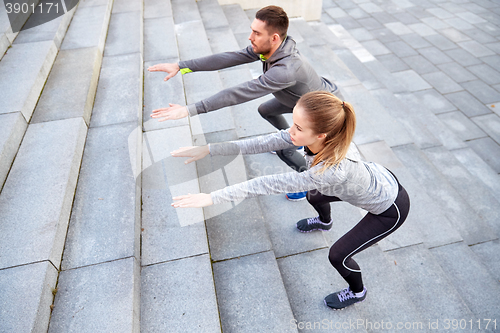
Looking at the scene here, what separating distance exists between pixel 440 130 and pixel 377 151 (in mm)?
Answer: 1792

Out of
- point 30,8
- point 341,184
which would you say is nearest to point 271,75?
point 341,184

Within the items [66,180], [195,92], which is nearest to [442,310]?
[66,180]

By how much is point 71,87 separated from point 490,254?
5.07 meters

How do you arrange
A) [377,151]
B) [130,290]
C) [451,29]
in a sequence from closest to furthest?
1. [130,290]
2. [377,151]
3. [451,29]

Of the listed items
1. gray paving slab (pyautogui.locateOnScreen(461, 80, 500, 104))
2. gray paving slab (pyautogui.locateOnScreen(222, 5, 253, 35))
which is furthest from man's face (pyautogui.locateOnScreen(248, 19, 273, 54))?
gray paving slab (pyautogui.locateOnScreen(461, 80, 500, 104))

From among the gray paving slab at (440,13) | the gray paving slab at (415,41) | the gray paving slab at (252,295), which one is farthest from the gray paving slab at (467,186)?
the gray paving slab at (440,13)

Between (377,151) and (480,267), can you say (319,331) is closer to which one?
(480,267)

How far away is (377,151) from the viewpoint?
419 cm

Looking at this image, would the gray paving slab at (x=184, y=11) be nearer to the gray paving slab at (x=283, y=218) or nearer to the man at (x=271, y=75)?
the gray paving slab at (x=283, y=218)

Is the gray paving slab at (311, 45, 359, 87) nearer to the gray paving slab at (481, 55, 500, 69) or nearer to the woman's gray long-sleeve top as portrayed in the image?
the gray paving slab at (481, 55, 500, 69)

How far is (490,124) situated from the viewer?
17.4 feet

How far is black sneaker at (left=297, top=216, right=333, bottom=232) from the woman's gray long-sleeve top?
896 millimetres

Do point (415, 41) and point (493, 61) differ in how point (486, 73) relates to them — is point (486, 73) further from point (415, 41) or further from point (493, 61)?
point (415, 41)

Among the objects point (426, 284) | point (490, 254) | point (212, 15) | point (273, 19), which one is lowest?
point (490, 254)
